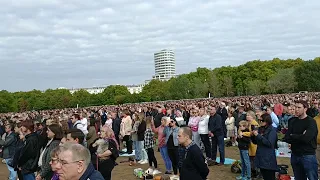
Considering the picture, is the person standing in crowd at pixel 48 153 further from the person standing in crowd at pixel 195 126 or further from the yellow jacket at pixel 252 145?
the person standing in crowd at pixel 195 126

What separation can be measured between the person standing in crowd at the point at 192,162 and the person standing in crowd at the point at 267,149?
163 centimetres

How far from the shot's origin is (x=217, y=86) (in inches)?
3216

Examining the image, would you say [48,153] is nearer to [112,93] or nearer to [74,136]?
[74,136]

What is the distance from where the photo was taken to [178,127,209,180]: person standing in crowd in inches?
193

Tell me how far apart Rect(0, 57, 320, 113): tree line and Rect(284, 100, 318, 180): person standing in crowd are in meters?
64.5

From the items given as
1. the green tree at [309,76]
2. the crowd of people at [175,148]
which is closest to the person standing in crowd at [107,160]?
the crowd of people at [175,148]

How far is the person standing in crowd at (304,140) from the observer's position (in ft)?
18.2

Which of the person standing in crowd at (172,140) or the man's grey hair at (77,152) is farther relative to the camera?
the person standing in crowd at (172,140)

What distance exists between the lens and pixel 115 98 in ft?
287

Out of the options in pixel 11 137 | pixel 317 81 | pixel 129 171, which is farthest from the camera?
pixel 317 81

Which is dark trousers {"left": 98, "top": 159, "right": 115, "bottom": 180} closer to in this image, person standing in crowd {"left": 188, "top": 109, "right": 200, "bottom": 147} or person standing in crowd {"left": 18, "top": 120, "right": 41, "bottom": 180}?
person standing in crowd {"left": 18, "top": 120, "right": 41, "bottom": 180}

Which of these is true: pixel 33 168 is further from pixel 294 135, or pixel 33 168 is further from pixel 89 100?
pixel 89 100

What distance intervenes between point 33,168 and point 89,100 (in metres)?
82.0

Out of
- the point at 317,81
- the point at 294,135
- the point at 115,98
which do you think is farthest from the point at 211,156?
the point at 115,98
